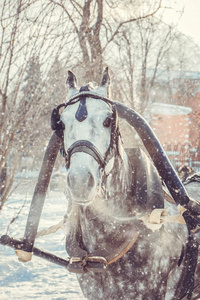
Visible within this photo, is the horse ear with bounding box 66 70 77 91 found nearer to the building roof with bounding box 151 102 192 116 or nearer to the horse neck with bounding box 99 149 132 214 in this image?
the horse neck with bounding box 99 149 132 214

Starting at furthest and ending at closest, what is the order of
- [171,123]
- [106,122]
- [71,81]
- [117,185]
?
1. [171,123]
2. [71,81]
3. [117,185]
4. [106,122]

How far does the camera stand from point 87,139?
2.16 metres

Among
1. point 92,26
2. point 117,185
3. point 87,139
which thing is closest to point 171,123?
point 92,26

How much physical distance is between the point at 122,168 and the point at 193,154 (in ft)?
60.5

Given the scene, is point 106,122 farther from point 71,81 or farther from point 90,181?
point 71,81

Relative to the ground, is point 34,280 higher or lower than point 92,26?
lower

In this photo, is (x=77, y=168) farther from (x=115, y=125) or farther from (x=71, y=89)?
(x=71, y=89)

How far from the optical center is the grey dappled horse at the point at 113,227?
2242 millimetres

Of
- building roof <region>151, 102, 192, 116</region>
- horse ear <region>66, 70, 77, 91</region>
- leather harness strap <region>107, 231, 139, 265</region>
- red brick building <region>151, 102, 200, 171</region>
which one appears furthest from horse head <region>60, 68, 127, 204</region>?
building roof <region>151, 102, 192, 116</region>

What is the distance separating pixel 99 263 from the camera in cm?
234

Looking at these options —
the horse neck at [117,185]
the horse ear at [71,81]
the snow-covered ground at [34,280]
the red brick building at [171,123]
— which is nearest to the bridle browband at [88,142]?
the horse neck at [117,185]

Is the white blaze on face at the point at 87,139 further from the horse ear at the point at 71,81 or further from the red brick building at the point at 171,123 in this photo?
the red brick building at the point at 171,123

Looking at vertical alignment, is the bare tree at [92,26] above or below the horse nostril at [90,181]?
above

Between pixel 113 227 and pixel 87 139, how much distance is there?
69 cm
